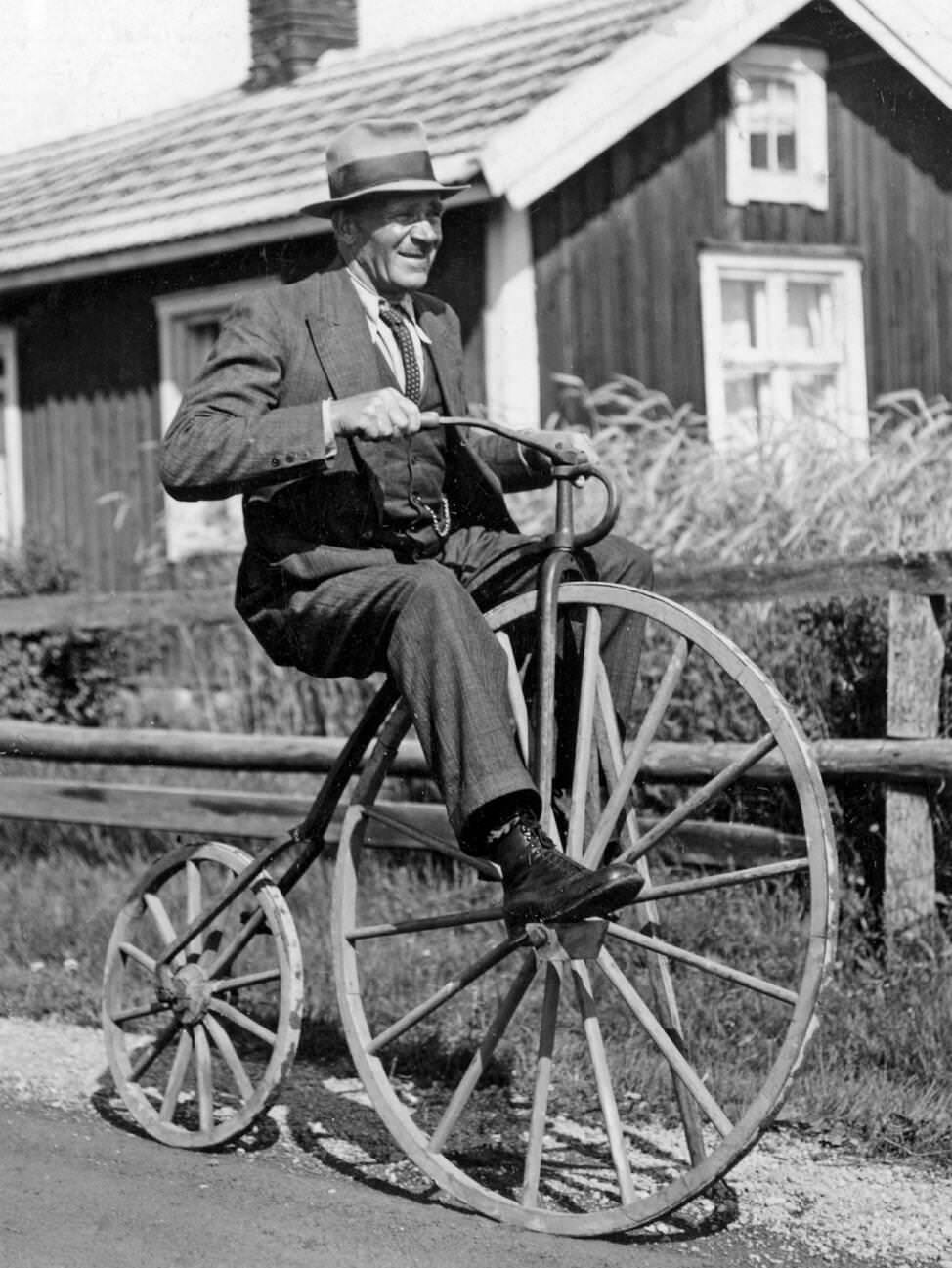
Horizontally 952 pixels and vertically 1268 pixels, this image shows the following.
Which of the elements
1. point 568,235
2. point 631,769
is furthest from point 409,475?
point 568,235

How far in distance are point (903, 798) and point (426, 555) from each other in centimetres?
196

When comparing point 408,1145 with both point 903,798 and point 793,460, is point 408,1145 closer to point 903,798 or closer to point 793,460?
point 903,798

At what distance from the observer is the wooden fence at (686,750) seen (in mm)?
5766

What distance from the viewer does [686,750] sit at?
6051 mm

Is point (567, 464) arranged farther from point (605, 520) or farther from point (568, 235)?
point (568, 235)

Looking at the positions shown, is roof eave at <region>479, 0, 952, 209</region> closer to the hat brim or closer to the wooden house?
the wooden house

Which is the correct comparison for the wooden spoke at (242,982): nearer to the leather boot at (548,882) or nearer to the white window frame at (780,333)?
the leather boot at (548,882)

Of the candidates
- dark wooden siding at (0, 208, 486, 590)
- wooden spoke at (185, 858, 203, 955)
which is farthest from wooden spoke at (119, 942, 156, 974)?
dark wooden siding at (0, 208, 486, 590)

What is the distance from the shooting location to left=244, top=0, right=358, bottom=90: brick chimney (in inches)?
668

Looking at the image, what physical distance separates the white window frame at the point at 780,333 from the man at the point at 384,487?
8.35 m

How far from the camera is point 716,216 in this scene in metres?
13.4

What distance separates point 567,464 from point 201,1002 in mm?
1560

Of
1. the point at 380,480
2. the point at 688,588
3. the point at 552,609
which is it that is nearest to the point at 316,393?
the point at 380,480

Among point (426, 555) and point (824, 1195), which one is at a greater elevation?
point (426, 555)
